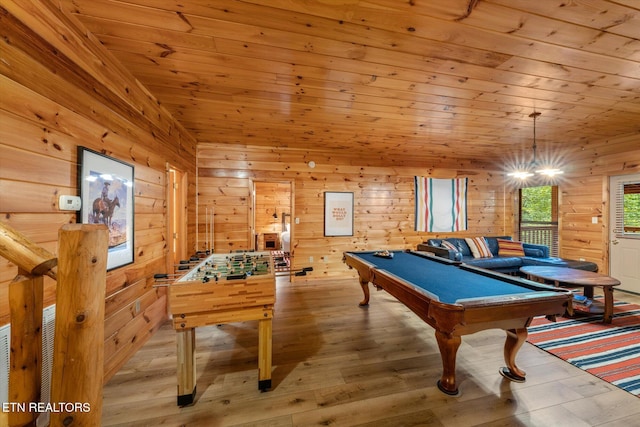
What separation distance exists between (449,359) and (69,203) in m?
2.73

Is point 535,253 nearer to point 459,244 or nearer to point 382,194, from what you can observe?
point 459,244

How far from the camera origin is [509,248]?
483cm

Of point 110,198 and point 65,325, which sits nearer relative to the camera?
point 65,325

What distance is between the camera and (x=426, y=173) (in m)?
5.35

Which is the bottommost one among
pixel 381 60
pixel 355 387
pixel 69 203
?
pixel 355 387

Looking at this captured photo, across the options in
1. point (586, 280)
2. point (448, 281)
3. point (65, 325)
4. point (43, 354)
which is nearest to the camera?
point (65, 325)

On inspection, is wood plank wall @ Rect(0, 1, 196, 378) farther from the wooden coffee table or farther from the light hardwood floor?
the wooden coffee table

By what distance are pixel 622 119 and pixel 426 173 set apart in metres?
2.74

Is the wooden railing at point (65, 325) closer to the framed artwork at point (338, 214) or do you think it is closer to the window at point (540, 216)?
the framed artwork at point (338, 214)

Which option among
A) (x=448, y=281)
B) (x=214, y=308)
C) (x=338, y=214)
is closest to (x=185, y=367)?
(x=214, y=308)

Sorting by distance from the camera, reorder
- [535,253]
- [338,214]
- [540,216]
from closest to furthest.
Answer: [535,253], [338,214], [540,216]

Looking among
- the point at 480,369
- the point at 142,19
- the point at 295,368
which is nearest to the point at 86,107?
the point at 142,19

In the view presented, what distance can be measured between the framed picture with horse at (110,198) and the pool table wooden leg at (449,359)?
8.02ft

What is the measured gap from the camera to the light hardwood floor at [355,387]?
1.57 m
